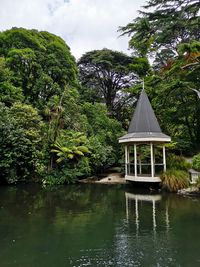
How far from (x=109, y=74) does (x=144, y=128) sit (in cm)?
1502

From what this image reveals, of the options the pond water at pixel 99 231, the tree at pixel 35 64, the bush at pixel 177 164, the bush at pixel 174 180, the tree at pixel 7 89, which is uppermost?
the tree at pixel 35 64

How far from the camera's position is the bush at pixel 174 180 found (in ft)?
43.3

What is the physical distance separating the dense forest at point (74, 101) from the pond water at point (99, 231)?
516 centimetres

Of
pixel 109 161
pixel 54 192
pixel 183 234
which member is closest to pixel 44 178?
pixel 54 192

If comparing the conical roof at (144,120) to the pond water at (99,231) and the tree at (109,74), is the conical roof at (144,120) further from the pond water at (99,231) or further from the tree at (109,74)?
the tree at (109,74)

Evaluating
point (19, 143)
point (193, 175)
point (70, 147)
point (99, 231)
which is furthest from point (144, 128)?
point (99, 231)

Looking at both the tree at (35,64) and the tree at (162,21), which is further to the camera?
the tree at (35,64)

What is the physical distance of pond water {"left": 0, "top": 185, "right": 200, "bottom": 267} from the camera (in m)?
5.36

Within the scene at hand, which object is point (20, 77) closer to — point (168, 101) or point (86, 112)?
point (86, 112)

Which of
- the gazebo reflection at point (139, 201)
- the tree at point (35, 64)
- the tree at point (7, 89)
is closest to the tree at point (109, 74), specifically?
the tree at point (35, 64)

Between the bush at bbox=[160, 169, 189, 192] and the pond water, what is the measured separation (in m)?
1.31

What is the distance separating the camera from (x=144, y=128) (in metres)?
15.3

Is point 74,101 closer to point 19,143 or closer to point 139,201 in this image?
point 19,143

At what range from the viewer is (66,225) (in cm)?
768
